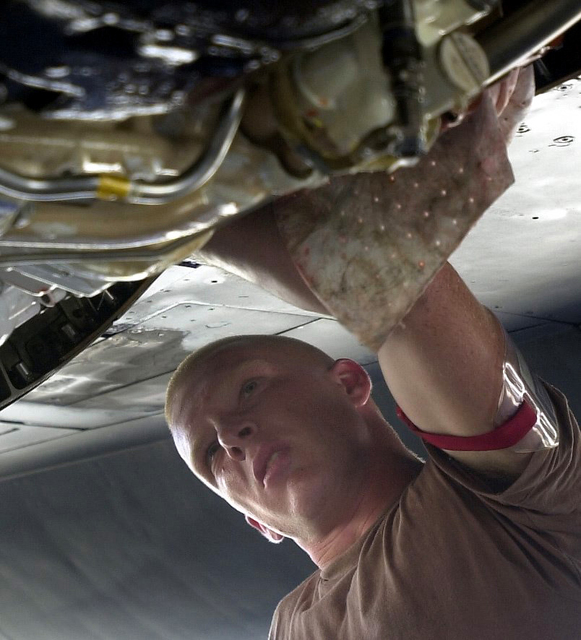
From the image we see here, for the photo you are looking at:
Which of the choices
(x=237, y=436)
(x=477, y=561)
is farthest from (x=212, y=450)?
(x=477, y=561)

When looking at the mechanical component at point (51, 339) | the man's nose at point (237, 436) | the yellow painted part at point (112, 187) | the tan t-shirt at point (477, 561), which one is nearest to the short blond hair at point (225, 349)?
the man's nose at point (237, 436)

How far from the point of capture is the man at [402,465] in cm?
82

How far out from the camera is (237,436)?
126cm

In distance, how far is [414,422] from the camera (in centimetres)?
92

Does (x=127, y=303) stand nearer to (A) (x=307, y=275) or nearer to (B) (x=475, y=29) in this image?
(A) (x=307, y=275)

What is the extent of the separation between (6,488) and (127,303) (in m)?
2.31

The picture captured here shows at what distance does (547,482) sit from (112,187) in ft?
2.47

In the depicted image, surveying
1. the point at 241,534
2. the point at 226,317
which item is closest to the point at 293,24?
the point at 226,317

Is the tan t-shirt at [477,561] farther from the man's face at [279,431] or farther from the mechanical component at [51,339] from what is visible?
the mechanical component at [51,339]

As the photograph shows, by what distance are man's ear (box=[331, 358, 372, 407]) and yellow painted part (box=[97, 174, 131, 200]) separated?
0.95m

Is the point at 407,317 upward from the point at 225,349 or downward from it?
upward

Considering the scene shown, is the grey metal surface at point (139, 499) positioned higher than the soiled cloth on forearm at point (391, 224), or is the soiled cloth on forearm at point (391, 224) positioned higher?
the soiled cloth on forearm at point (391, 224)

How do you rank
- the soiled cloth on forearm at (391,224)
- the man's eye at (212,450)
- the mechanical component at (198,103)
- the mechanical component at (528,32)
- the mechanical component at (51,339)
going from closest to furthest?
the mechanical component at (198,103) → the mechanical component at (528,32) → the soiled cloth on forearm at (391,224) → the mechanical component at (51,339) → the man's eye at (212,450)

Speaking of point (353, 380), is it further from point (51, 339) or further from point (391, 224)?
point (391, 224)
